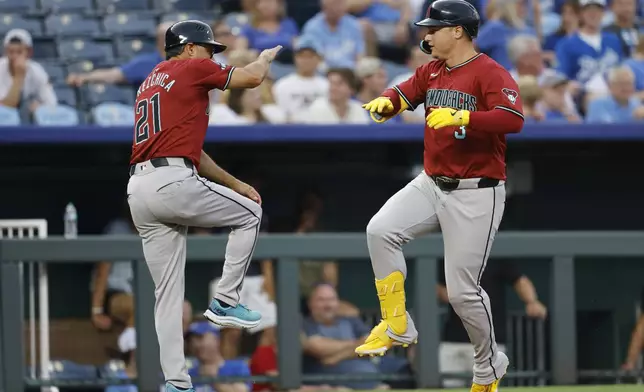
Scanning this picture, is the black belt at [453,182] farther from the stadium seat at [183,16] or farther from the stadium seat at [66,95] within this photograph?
the stadium seat at [183,16]

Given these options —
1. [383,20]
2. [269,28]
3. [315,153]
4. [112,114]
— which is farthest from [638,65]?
[112,114]

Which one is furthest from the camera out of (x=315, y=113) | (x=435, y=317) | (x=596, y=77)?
(x=596, y=77)

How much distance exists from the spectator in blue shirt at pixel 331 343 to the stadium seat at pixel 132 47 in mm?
2704

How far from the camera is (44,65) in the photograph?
9086mm

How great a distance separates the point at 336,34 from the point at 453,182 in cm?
404

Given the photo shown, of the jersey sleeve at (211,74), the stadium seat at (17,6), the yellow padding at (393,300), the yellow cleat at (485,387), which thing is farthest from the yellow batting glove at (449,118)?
the stadium seat at (17,6)

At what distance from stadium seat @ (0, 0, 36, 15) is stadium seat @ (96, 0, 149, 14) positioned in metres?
0.52

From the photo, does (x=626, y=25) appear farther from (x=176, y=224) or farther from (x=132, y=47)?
(x=176, y=224)

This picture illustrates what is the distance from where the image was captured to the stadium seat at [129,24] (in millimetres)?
9516

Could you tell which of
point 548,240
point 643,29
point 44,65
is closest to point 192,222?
point 548,240

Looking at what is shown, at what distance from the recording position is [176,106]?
5504 mm

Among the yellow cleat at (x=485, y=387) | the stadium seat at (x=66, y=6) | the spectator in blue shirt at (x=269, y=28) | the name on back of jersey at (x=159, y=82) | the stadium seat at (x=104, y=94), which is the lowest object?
the yellow cleat at (x=485, y=387)

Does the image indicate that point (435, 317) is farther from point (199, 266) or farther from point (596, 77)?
point (596, 77)

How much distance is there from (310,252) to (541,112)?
7.42 ft
